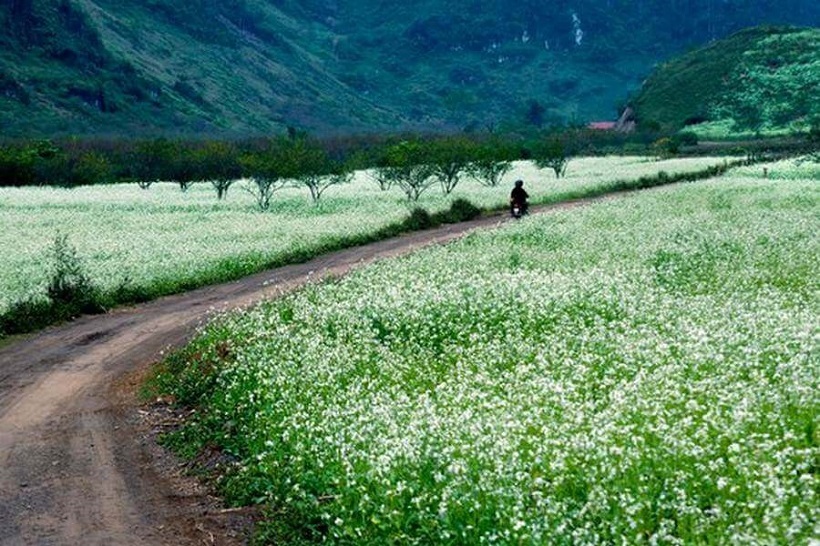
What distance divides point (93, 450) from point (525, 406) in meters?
7.08

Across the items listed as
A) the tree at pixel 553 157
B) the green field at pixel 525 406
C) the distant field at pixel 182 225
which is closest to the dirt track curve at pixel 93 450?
the green field at pixel 525 406

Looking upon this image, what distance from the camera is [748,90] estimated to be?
171 m

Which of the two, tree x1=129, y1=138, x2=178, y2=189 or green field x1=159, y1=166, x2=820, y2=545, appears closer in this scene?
green field x1=159, y1=166, x2=820, y2=545

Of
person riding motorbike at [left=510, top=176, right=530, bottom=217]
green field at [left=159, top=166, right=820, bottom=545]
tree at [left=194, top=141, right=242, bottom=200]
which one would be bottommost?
green field at [left=159, top=166, right=820, bottom=545]

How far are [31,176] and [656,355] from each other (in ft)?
309

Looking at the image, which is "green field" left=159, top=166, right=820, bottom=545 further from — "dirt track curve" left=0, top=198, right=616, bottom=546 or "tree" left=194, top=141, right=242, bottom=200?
"tree" left=194, top=141, right=242, bottom=200

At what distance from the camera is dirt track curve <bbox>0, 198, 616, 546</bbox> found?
37.5ft

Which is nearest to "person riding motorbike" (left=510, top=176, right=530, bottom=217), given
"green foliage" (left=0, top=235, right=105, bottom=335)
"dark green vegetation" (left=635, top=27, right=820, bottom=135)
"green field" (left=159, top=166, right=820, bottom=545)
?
"green field" (left=159, top=166, right=820, bottom=545)

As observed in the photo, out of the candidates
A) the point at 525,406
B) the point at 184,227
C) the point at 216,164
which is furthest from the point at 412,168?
the point at 525,406

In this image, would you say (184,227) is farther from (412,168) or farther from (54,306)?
(54,306)

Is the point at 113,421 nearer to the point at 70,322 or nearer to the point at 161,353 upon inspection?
the point at 161,353

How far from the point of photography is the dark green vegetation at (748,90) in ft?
515

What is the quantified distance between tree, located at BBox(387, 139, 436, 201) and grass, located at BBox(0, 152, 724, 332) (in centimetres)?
133

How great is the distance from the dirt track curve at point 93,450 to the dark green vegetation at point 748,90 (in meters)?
140
